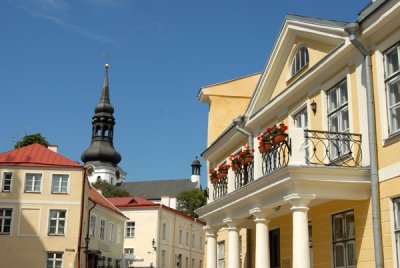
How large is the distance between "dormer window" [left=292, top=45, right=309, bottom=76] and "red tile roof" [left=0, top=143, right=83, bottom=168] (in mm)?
23381

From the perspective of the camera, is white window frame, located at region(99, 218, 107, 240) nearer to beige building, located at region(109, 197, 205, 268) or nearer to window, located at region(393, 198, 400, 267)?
beige building, located at region(109, 197, 205, 268)

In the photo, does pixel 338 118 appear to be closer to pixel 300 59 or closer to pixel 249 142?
pixel 300 59

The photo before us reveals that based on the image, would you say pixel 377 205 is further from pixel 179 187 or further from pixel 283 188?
pixel 179 187

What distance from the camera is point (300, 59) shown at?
14.7m

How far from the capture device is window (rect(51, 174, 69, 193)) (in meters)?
35.5

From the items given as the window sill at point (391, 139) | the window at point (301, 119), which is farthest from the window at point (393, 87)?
the window at point (301, 119)

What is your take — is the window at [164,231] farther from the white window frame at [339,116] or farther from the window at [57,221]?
the white window frame at [339,116]

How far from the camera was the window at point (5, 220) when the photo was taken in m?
34.5

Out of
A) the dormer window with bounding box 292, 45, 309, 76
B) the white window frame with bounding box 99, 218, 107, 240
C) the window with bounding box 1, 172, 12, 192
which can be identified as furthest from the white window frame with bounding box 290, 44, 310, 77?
the white window frame with bounding box 99, 218, 107, 240

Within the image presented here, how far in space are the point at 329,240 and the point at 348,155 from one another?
2052mm

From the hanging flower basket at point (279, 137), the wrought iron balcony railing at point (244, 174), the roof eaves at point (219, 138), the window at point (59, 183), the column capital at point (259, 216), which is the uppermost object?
the window at point (59, 183)

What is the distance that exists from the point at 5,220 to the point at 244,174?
23799 millimetres

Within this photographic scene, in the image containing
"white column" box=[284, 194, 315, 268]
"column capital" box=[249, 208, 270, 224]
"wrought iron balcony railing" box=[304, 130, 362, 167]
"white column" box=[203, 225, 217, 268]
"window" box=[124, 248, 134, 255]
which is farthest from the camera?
"window" box=[124, 248, 134, 255]

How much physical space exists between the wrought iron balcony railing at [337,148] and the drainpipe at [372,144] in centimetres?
54
